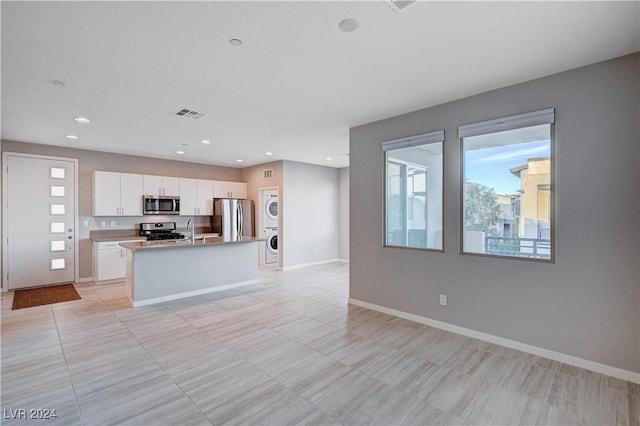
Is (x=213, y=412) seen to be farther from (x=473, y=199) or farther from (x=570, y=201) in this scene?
(x=570, y=201)

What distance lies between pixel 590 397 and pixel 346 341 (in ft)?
6.41

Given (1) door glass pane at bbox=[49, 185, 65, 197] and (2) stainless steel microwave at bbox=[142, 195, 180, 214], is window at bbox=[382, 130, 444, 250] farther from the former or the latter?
(1) door glass pane at bbox=[49, 185, 65, 197]

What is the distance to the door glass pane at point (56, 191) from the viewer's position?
570cm

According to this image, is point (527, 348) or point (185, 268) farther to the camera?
point (185, 268)

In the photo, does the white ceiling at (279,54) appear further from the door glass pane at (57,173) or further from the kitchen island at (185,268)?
the kitchen island at (185,268)

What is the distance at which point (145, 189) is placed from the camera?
21.2 feet

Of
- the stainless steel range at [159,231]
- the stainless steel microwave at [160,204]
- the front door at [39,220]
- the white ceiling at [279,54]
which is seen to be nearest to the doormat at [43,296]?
the front door at [39,220]

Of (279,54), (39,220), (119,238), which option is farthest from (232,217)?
(279,54)

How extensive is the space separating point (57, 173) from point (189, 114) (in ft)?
12.0

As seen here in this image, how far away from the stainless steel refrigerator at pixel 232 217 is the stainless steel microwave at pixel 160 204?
0.94 m

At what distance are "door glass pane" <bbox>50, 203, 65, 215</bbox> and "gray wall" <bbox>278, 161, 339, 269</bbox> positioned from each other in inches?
163

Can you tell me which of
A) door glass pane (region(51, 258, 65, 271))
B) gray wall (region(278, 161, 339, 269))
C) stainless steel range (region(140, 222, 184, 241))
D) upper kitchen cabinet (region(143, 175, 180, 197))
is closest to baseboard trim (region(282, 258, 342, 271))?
gray wall (region(278, 161, 339, 269))

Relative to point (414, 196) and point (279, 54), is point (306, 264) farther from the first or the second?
point (279, 54)

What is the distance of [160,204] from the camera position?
21.9ft
